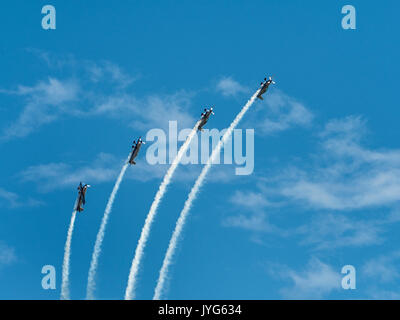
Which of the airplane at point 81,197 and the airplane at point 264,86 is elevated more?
the airplane at point 264,86

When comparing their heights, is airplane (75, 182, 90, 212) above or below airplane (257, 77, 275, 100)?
below

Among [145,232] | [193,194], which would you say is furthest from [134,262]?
[193,194]

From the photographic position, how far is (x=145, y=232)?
7490 inches
